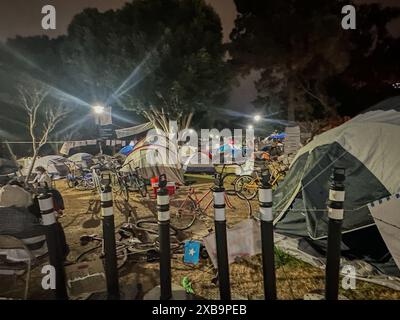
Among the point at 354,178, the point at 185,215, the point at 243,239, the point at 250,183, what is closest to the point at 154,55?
the point at 250,183

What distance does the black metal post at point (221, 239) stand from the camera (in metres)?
3.09

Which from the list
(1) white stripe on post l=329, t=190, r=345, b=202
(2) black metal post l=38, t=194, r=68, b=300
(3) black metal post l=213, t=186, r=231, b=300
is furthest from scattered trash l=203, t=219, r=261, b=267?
(2) black metal post l=38, t=194, r=68, b=300

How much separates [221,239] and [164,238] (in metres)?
0.71

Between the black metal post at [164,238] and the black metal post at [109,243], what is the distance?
0.63m

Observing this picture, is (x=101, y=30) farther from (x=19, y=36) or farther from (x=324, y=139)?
(x=324, y=139)

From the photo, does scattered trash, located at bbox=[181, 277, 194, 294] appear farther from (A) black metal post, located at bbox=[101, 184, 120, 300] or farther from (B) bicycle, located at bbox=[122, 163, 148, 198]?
(B) bicycle, located at bbox=[122, 163, 148, 198]

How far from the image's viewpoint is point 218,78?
15.5 meters

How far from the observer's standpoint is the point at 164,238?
312 centimetres

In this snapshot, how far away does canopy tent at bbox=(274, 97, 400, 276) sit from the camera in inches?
155

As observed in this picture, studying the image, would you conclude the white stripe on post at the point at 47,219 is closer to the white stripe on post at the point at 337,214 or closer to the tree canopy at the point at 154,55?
the white stripe on post at the point at 337,214

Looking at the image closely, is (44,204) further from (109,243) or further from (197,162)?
(197,162)

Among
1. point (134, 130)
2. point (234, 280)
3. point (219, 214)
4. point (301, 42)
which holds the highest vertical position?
point (301, 42)

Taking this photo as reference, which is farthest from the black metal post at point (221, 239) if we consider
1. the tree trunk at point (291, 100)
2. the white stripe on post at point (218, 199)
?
the tree trunk at point (291, 100)
